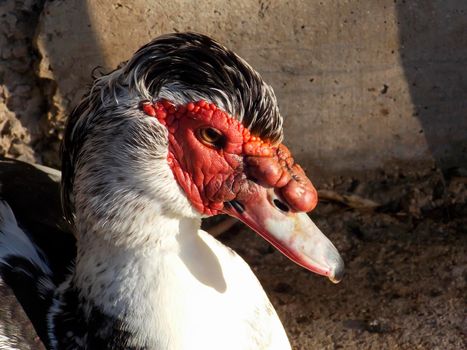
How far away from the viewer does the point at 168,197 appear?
8.04 ft

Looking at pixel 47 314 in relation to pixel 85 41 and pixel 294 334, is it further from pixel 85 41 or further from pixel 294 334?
pixel 85 41

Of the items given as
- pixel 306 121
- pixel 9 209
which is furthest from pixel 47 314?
pixel 306 121

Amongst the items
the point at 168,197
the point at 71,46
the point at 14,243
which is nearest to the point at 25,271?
the point at 14,243

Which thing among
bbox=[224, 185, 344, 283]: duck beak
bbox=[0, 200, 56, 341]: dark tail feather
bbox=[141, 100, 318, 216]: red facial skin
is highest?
bbox=[141, 100, 318, 216]: red facial skin

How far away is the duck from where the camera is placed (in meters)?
2.39

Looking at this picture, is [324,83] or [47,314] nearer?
[47,314]

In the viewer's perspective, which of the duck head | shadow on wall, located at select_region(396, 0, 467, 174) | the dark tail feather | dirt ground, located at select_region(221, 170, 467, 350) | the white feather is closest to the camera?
the duck head

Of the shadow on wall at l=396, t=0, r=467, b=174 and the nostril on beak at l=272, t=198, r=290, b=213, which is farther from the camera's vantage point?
the shadow on wall at l=396, t=0, r=467, b=174

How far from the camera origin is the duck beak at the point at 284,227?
248 cm

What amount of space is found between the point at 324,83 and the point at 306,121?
19 cm

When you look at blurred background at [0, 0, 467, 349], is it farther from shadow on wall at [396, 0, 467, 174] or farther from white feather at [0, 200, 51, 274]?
white feather at [0, 200, 51, 274]

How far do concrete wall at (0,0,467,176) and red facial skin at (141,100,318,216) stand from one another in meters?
1.32

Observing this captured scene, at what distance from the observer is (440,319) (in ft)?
11.5

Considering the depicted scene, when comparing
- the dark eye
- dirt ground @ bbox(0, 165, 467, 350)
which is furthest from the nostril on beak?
dirt ground @ bbox(0, 165, 467, 350)
